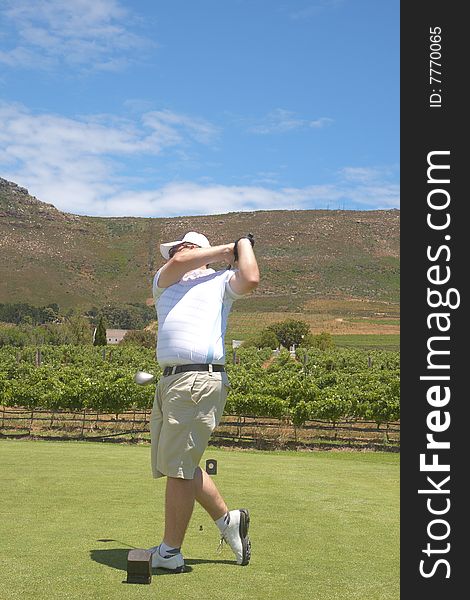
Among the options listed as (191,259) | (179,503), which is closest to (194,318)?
(191,259)

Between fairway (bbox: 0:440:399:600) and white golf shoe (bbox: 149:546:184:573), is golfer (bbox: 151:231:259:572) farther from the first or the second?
fairway (bbox: 0:440:399:600)

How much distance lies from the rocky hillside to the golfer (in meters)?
82.5

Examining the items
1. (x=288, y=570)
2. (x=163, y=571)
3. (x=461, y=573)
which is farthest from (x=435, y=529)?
(x=163, y=571)

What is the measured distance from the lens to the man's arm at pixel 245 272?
404 centimetres

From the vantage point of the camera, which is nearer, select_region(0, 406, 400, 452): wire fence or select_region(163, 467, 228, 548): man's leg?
select_region(163, 467, 228, 548): man's leg

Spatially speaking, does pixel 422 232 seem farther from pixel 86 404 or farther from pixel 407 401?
pixel 86 404

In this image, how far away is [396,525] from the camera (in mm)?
5121

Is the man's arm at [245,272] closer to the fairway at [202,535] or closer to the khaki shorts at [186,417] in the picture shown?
the khaki shorts at [186,417]

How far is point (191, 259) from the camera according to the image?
4.09 m

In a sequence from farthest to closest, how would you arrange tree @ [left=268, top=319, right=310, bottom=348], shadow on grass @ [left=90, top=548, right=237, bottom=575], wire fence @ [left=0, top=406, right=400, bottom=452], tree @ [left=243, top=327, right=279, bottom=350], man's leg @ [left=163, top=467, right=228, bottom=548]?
tree @ [left=268, top=319, right=310, bottom=348] → tree @ [left=243, top=327, right=279, bottom=350] → wire fence @ [left=0, top=406, right=400, bottom=452] → man's leg @ [left=163, top=467, right=228, bottom=548] → shadow on grass @ [left=90, top=548, right=237, bottom=575]

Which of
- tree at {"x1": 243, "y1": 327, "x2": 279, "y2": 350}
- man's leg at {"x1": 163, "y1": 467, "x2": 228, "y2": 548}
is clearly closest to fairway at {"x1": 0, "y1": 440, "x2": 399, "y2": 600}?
man's leg at {"x1": 163, "y1": 467, "x2": 228, "y2": 548}

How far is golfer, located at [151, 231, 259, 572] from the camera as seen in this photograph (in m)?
4.00

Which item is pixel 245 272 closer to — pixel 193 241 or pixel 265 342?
pixel 193 241

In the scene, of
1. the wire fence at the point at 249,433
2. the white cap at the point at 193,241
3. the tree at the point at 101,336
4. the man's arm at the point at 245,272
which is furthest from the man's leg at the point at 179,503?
the tree at the point at 101,336
